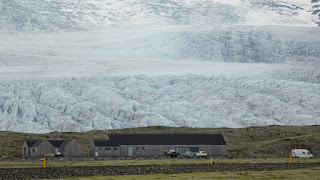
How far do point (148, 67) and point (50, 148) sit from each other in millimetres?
37796

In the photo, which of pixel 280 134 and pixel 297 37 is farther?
pixel 297 37

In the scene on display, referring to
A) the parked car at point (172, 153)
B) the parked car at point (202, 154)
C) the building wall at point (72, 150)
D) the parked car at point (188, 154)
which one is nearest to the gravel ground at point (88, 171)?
the parked car at point (202, 154)

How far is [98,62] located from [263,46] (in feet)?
113

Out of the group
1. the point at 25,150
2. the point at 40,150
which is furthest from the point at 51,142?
the point at 25,150

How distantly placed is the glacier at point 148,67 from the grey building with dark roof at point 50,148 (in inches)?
431

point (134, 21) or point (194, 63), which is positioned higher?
point (134, 21)

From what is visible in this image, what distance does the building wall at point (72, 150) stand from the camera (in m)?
58.1

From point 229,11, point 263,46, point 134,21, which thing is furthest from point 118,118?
point 229,11

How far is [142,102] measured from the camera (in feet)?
261

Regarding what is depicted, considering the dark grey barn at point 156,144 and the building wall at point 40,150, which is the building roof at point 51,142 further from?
the dark grey barn at point 156,144

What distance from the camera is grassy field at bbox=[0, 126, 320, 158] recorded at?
2267 inches

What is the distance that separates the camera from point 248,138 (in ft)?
222

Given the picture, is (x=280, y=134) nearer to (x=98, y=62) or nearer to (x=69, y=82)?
(x=69, y=82)

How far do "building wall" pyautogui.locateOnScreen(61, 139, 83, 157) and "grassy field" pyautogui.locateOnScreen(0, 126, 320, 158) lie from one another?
421 centimetres
